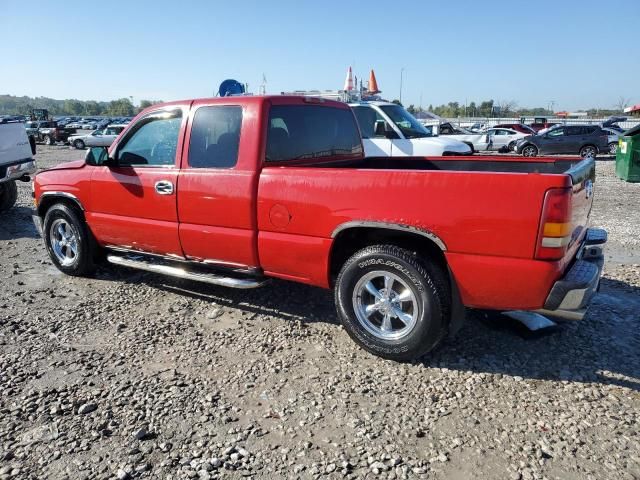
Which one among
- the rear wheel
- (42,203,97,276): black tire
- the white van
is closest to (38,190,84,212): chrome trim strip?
(42,203,97,276): black tire

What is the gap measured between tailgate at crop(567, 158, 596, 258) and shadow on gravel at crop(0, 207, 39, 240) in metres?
7.47

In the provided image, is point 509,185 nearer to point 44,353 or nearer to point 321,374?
point 321,374

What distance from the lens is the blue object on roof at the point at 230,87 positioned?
8.59 m

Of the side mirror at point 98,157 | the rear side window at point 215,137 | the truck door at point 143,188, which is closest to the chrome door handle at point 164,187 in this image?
the truck door at point 143,188

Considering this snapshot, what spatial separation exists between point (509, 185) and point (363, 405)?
1.61m

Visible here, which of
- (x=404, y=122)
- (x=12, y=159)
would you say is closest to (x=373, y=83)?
(x=404, y=122)

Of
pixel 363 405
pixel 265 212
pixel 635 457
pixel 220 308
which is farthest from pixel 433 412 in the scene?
pixel 220 308

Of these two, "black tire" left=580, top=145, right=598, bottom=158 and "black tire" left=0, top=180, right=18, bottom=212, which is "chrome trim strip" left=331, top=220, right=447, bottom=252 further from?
"black tire" left=580, top=145, right=598, bottom=158

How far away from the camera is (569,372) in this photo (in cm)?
335

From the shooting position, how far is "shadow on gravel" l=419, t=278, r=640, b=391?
11.0 ft

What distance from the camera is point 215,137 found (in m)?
4.23

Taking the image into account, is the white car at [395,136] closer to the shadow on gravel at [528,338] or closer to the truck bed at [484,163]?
the truck bed at [484,163]

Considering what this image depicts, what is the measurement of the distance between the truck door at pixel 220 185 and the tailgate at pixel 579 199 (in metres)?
2.26

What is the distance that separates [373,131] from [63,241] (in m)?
6.53
